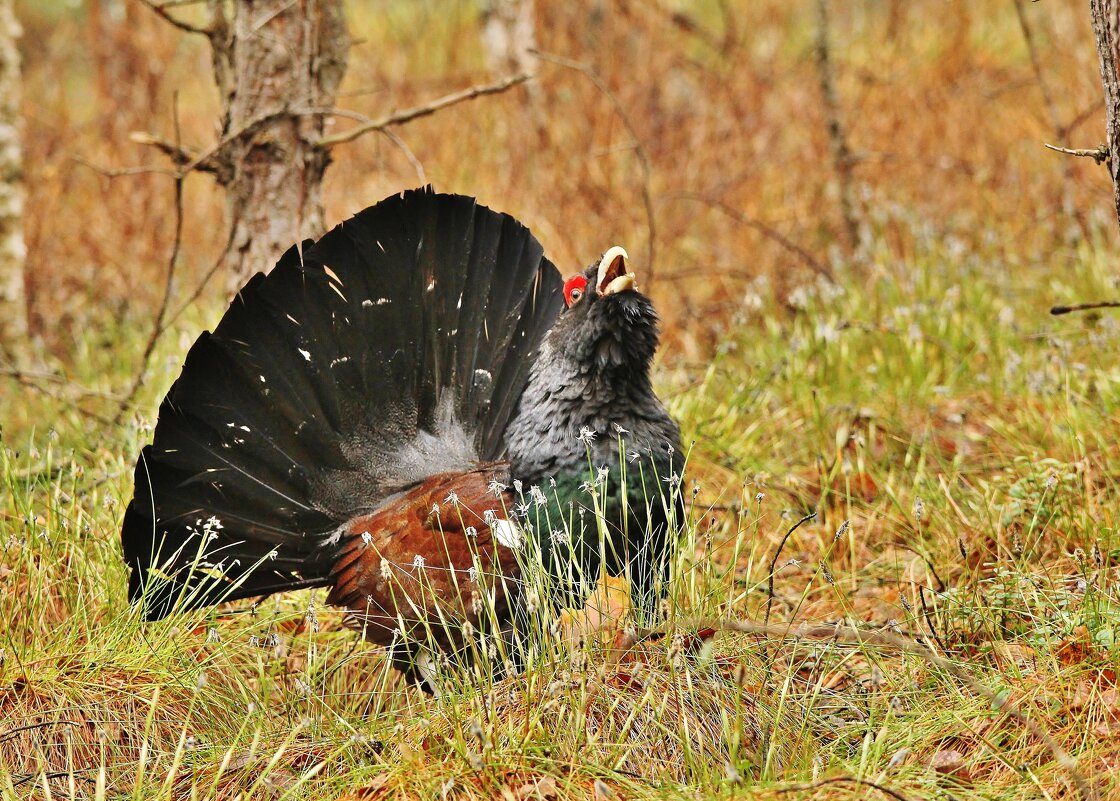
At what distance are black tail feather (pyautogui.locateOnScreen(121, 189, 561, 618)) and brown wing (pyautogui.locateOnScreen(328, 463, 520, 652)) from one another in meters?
0.10

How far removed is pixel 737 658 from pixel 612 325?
99 cm

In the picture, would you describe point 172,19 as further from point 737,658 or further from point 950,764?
point 950,764

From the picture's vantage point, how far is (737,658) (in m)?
2.73

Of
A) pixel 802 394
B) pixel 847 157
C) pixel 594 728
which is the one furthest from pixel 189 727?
pixel 847 157

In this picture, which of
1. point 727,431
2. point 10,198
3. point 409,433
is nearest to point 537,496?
point 409,433

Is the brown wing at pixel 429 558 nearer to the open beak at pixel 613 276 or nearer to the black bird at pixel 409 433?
the black bird at pixel 409 433

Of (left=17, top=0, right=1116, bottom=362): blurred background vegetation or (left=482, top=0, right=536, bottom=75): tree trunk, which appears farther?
(left=482, top=0, right=536, bottom=75): tree trunk

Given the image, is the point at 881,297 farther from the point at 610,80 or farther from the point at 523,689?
the point at 523,689

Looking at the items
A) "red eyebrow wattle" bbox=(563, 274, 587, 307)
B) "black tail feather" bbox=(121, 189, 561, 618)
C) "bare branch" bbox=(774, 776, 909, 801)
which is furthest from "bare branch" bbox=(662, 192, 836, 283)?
"bare branch" bbox=(774, 776, 909, 801)

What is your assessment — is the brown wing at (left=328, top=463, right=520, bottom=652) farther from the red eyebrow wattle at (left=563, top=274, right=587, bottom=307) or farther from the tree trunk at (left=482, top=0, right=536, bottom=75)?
the tree trunk at (left=482, top=0, right=536, bottom=75)

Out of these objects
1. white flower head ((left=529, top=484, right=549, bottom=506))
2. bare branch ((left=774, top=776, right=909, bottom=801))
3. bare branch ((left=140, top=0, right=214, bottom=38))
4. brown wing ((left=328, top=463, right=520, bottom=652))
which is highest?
bare branch ((left=140, top=0, right=214, bottom=38))

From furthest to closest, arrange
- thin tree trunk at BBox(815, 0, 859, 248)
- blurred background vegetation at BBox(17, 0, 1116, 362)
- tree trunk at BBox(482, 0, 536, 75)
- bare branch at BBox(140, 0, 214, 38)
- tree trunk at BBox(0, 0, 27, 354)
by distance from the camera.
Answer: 1. tree trunk at BBox(482, 0, 536, 75)
2. blurred background vegetation at BBox(17, 0, 1116, 362)
3. thin tree trunk at BBox(815, 0, 859, 248)
4. tree trunk at BBox(0, 0, 27, 354)
5. bare branch at BBox(140, 0, 214, 38)

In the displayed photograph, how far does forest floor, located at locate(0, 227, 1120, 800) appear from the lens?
2.46 m

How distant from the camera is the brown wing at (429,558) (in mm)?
3135
